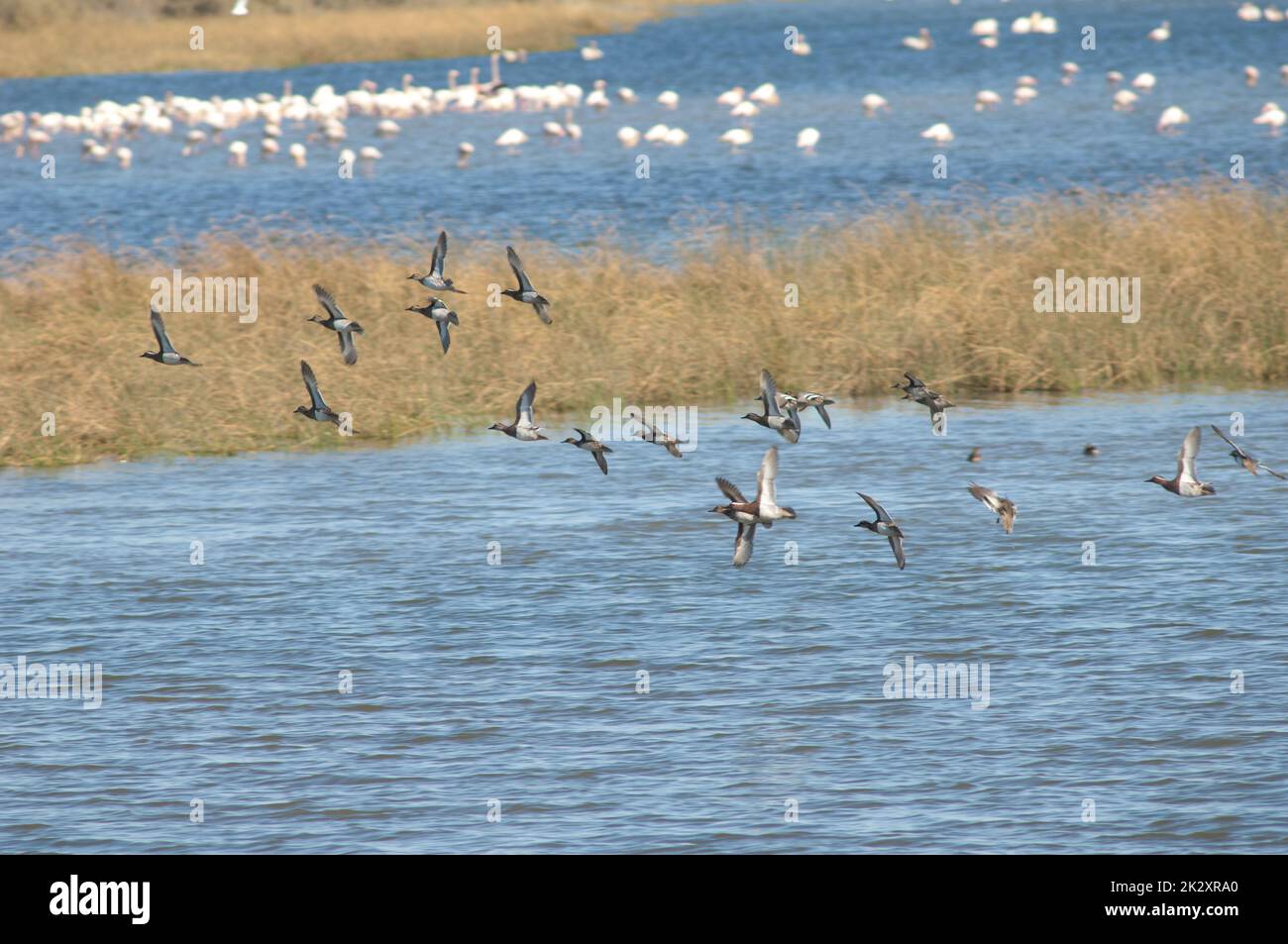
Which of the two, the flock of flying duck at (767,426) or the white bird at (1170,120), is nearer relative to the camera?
the flock of flying duck at (767,426)

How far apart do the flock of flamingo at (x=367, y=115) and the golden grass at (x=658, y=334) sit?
59.9 ft

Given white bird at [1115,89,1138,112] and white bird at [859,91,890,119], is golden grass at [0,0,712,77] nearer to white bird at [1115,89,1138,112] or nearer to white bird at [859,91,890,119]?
white bird at [859,91,890,119]

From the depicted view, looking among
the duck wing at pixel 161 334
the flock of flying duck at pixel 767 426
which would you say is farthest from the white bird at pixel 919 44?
the duck wing at pixel 161 334

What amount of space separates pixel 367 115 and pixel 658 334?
106 feet

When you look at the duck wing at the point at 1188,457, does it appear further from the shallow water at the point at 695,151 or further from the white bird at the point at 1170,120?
the white bird at the point at 1170,120

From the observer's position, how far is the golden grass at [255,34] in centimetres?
5794

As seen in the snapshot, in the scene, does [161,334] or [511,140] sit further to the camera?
[511,140]

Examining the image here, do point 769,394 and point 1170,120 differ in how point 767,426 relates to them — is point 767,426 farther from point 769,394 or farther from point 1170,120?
point 1170,120

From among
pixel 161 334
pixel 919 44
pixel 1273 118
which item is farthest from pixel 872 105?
pixel 161 334

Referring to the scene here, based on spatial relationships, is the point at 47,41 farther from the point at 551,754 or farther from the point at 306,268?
the point at 551,754

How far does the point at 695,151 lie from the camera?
39.0 meters

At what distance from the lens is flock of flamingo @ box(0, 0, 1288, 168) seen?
39469mm

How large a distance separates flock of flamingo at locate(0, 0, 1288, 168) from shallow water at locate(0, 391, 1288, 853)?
21800 mm

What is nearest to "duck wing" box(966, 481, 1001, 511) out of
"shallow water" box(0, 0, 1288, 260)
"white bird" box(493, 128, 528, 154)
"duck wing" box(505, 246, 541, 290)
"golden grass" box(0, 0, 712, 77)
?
"duck wing" box(505, 246, 541, 290)
